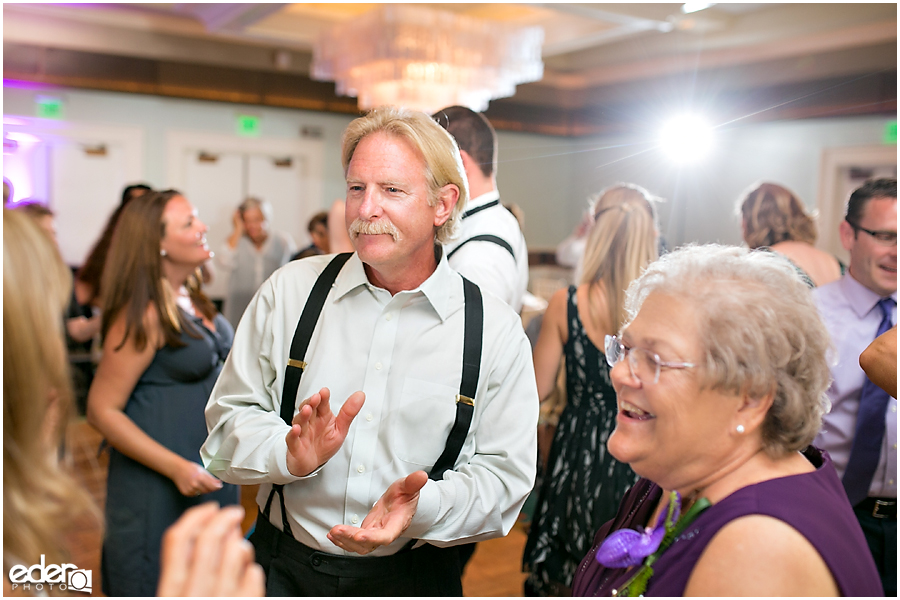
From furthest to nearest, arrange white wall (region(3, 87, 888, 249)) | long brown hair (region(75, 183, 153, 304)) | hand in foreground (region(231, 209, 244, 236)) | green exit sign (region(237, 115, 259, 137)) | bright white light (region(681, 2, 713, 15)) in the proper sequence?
green exit sign (region(237, 115, 259, 137))
white wall (region(3, 87, 888, 249))
hand in foreground (region(231, 209, 244, 236))
bright white light (region(681, 2, 713, 15))
long brown hair (region(75, 183, 153, 304))

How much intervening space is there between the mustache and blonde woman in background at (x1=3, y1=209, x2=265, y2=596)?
2.18 ft

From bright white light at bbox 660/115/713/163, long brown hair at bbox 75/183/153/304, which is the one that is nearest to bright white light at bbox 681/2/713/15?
bright white light at bbox 660/115/713/163

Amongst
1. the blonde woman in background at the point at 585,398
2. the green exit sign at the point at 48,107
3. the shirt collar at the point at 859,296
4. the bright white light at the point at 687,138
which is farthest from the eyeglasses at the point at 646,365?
the bright white light at the point at 687,138

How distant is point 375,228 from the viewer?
4.80ft

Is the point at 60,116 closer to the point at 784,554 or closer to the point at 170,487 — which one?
the point at 170,487

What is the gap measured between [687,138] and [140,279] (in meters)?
6.87

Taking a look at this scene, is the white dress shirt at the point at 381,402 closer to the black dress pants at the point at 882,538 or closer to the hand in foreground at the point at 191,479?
the hand in foreground at the point at 191,479

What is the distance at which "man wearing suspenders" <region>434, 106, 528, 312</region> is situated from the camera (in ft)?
6.41

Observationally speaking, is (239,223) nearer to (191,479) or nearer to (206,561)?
(191,479)

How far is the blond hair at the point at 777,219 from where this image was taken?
313 centimetres

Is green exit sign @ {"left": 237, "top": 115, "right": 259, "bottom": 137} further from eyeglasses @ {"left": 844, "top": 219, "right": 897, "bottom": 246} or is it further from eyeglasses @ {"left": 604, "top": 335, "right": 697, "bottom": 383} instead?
eyeglasses @ {"left": 604, "top": 335, "right": 697, "bottom": 383}

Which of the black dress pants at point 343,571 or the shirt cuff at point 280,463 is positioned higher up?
the shirt cuff at point 280,463

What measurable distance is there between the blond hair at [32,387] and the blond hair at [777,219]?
2944mm

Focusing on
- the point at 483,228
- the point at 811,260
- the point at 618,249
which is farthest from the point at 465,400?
the point at 811,260
